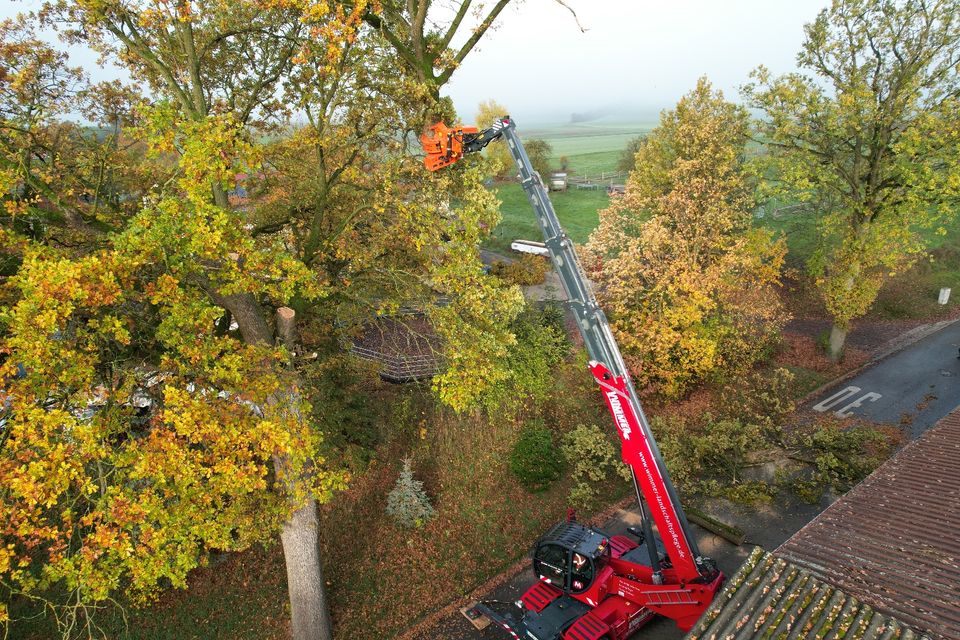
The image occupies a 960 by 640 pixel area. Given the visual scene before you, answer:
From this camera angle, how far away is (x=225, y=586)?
1379 cm

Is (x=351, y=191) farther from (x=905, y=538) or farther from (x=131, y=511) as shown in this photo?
(x=905, y=538)

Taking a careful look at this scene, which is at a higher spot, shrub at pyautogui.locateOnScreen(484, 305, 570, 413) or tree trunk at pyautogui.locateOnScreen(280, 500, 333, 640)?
shrub at pyautogui.locateOnScreen(484, 305, 570, 413)

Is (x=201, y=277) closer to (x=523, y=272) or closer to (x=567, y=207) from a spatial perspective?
(x=523, y=272)

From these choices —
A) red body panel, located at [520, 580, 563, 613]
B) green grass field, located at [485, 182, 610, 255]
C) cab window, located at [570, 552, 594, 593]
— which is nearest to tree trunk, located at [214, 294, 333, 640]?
red body panel, located at [520, 580, 563, 613]

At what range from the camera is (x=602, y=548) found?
11461 millimetres

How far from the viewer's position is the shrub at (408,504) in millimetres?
15258

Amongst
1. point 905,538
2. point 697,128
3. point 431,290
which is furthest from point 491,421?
point 697,128

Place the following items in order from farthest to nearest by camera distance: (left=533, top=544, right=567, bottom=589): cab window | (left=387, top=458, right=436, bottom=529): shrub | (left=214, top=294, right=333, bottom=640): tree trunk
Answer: (left=387, top=458, right=436, bottom=529): shrub, (left=214, top=294, right=333, bottom=640): tree trunk, (left=533, top=544, right=567, bottom=589): cab window

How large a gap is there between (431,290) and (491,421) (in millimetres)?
6361

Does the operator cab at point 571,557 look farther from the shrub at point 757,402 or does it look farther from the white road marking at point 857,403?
the white road marking at point 857,403

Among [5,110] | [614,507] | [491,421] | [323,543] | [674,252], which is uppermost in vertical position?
[5,110]

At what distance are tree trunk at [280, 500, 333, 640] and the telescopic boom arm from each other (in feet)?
22.4

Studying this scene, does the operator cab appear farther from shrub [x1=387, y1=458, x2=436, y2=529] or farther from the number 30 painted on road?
the number 30 painted on road

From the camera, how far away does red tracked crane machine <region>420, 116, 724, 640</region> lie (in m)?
9.48
